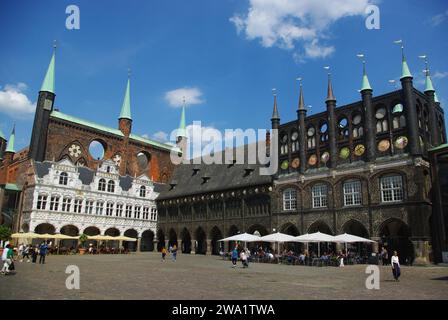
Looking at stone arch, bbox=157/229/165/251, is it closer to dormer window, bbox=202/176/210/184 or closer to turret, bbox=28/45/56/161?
dormer window, bbox=202/176/210/184

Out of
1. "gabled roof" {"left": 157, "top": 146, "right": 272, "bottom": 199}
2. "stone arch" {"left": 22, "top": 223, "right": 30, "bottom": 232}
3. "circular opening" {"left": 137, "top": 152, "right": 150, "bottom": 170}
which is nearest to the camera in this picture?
"stone arch" {"left": 22, "top": 223, "right": 30, "bottom": 232}

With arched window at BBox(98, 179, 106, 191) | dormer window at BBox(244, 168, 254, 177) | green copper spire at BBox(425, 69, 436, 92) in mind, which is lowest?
arched window at BBox(98, 179, 106, 191)

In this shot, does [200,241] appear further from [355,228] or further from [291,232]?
[355,228]

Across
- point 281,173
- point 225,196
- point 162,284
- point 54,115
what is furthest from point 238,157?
point 162,284

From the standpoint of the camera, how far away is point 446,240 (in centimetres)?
3378

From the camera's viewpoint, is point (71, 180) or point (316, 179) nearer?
point (316, 179)

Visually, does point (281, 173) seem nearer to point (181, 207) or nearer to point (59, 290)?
point (181, 207)

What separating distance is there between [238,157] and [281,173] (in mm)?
11901

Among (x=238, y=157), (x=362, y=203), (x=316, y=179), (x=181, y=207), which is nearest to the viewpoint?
(x=362, y=203)

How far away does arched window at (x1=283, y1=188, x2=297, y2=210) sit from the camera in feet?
144

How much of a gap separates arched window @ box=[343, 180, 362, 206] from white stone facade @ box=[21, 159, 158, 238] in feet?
118

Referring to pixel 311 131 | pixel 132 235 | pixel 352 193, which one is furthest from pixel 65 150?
pixel 352 193

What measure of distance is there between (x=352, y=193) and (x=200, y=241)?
28951 millimetres

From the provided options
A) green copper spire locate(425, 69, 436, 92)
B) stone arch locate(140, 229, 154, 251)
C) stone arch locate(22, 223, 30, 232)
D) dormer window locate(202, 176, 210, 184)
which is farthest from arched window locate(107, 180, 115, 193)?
green copper spire locate(425, 69, 436, 92)
